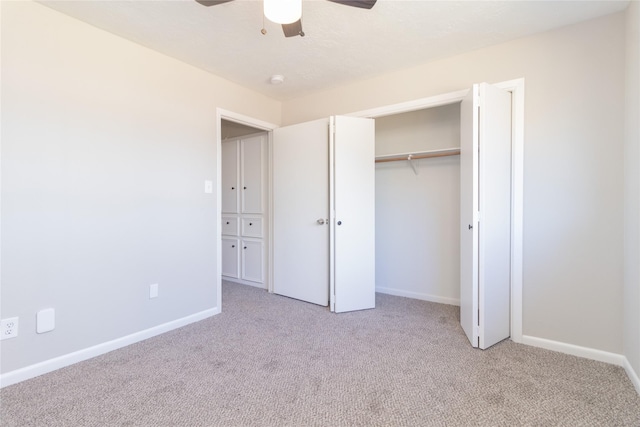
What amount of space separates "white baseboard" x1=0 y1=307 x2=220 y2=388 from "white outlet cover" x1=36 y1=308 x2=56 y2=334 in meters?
0.21

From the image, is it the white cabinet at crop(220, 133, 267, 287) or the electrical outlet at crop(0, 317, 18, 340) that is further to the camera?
the white cabinet at crop(220, 133, 267, 287)

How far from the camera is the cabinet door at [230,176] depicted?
4.11m

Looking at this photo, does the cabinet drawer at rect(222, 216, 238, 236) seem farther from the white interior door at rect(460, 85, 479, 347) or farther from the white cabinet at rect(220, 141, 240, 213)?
the white interior door at rect(460, 85, 479, 347)

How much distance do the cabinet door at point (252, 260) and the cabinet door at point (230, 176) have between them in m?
0.54

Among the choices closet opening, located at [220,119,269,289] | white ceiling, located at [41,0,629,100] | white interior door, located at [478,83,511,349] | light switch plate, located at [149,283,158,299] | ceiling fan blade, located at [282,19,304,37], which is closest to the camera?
→ ceiling fan blade, located at [282,19,304,37]

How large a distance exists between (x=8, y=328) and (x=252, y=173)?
2645 mm

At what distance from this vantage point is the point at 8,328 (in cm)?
179

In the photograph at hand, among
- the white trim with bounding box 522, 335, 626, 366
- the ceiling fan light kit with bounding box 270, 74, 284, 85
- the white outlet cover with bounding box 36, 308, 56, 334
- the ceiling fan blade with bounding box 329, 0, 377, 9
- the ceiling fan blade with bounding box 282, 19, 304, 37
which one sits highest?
the ceiling fan light kit with bounding box 270, 74, 284, 85

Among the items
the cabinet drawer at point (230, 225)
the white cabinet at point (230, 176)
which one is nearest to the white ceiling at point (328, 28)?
the white cabinet at point (230, 176)

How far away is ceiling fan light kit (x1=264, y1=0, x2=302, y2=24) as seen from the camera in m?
1.39

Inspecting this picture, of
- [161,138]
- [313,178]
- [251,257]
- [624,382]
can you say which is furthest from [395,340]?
[161,138]

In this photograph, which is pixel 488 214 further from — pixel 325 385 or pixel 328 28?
pixel 328 28

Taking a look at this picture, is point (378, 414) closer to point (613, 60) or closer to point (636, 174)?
point (636, 174)

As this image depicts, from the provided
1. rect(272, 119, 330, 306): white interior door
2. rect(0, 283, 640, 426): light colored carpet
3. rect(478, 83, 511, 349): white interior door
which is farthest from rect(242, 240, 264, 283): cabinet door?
rect(478, 83, 511, 349): white interior door
